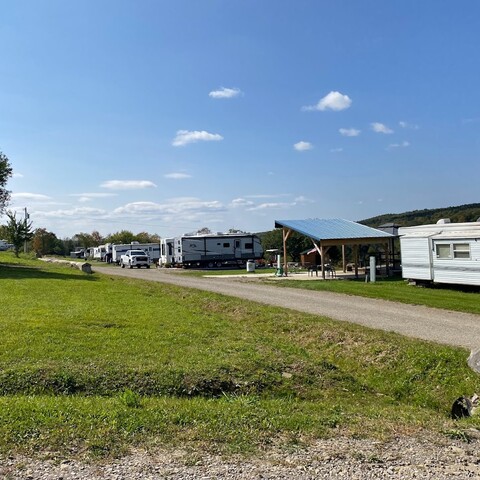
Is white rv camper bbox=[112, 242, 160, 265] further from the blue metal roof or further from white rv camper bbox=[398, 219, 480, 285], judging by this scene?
white rv camper bbox=[398, 219, 480, 285]

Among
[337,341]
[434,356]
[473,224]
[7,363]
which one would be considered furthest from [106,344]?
[473,224]

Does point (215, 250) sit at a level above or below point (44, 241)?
below

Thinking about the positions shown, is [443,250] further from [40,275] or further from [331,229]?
[40,275]

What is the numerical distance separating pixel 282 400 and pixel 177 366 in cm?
180

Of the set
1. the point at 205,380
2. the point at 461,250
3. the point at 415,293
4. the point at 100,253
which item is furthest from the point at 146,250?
the point at 205,380

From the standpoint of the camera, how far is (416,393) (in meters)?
7.75

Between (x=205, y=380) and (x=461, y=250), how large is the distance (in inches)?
577

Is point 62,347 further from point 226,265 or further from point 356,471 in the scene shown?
point 226,265

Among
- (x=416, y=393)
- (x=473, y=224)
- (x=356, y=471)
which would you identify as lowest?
(x=416, y=393)

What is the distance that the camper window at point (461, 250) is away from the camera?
1844 cm

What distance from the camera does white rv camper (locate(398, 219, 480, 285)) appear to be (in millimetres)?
18234

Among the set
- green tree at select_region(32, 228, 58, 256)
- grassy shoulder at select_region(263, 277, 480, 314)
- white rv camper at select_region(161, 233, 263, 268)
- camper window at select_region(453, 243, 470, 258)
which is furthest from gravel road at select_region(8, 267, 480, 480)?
green tree at select_region(32, 228, 58, 256)

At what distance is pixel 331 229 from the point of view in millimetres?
27578

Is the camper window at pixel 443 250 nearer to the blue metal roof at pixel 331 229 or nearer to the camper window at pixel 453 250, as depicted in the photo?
the camper window at pixel 453 250
